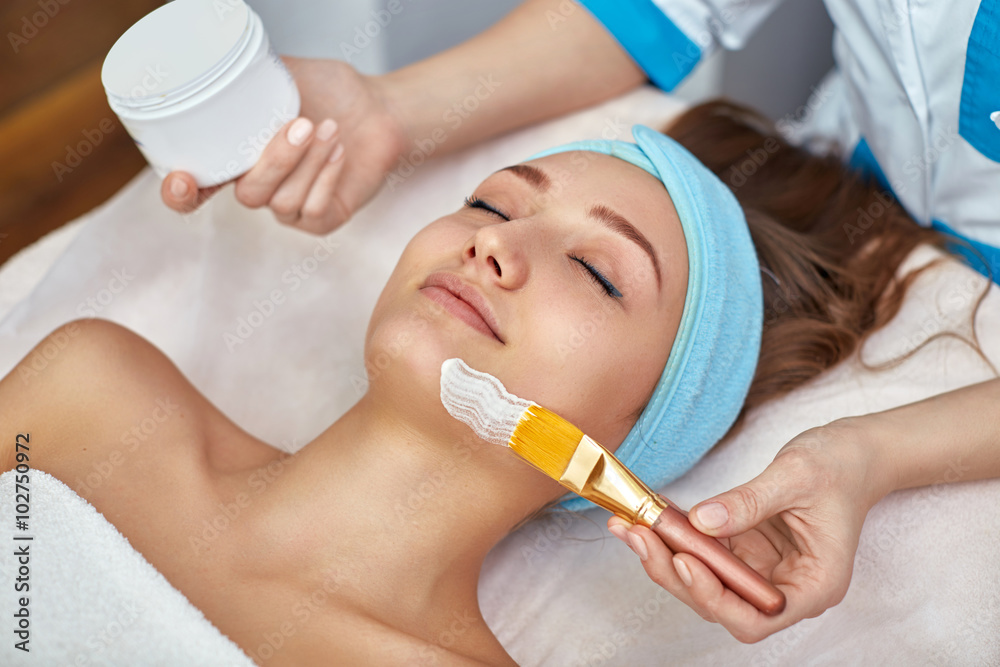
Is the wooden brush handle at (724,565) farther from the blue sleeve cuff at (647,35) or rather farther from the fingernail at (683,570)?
the blue sleeve cuff at (647,35)

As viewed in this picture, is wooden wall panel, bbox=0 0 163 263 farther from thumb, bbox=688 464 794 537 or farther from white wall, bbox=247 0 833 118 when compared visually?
thumb, bbox=688 464 794 537

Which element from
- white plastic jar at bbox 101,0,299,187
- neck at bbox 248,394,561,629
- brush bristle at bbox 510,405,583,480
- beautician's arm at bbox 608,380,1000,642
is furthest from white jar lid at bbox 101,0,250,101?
beautician's arm at bbox 608,380,1000,642

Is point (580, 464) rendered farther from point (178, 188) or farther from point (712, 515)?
point (178, 188)

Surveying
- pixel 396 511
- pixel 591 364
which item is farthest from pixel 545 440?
pixel 396 511

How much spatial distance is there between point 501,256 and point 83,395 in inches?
24.8

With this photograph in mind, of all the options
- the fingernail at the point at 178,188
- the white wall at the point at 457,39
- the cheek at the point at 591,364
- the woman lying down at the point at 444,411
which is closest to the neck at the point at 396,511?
the woman lying down at the point at 444,411

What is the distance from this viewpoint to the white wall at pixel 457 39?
182 cm

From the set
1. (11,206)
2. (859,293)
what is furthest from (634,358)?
(11,206)

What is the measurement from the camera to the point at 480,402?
0.89 meters

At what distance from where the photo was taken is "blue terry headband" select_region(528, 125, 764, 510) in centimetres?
106

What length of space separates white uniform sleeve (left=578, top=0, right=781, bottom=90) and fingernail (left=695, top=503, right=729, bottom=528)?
0.99m

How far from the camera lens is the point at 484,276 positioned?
3.16 ft

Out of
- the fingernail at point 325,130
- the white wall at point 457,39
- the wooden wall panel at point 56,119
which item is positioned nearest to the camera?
the fingernail at point 325,130

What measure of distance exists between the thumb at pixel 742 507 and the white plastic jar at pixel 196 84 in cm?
76
